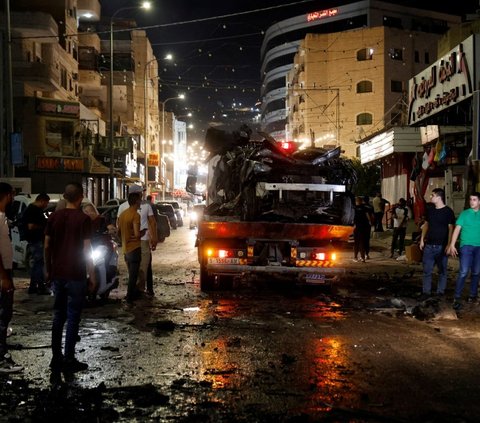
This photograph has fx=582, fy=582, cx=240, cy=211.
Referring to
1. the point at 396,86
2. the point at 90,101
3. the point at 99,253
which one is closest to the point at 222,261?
the point at 99,253

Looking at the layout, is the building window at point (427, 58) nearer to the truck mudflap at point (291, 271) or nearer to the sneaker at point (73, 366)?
the truck mudflap at point (291, 271)

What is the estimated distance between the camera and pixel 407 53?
203 feet

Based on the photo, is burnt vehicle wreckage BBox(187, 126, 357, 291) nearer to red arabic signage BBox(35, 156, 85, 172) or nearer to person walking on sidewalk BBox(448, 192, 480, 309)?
person walking on sidewalk BBox(448, 192, 480, 309)

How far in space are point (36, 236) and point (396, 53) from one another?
2245 inches

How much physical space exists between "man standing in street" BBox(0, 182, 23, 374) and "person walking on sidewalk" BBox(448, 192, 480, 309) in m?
6.85

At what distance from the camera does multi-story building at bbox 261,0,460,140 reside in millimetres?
74062

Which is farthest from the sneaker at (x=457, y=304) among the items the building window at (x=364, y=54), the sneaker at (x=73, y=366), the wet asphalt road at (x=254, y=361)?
the building window at (x=364, y=54)

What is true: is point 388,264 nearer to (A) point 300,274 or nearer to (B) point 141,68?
(A) point 300,274

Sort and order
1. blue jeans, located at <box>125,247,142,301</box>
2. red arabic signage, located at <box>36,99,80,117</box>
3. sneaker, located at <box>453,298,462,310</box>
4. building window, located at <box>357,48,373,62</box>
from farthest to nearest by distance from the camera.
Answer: building window, located at <box>357,48,373,62</box> → red arabic signage, located at <box>36,99,80,117</box> → blue jeans, located at <box>125,247,142,301</box> → sneaker, located at <box>453,298,462,310</box>

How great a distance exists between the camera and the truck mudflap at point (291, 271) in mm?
10758

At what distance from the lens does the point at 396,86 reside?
2392 inches

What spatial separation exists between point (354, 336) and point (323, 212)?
12.7ft

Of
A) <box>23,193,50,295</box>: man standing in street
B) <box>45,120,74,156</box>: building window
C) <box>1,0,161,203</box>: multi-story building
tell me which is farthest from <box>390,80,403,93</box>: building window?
<box>23,193,50,295</box>: man standing in street

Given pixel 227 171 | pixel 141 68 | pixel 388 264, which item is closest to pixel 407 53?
pixel 141 68
